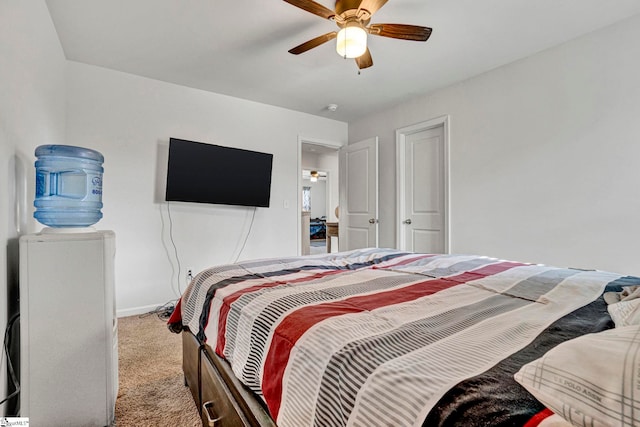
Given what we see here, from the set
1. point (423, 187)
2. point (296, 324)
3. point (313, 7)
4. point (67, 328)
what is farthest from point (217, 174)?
point (296, 324)

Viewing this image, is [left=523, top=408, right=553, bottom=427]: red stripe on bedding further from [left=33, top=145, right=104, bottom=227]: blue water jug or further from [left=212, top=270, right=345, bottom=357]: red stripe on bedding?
[left=33, top=145, right=104, bottom=227]: blue water jug

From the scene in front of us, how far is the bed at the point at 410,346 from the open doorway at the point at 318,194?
304 cm

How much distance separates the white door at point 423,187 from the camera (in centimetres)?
355

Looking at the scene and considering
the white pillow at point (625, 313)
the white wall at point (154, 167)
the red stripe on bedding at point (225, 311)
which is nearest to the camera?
the white pillow at point (625, 313)

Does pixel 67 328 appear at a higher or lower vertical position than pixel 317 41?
lower

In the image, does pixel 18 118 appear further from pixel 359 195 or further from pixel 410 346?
pixel 359 195

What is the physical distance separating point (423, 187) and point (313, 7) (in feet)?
8.19

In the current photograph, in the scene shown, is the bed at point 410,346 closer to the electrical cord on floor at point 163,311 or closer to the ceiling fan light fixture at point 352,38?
the ceiling fan light fixture at point 352,38

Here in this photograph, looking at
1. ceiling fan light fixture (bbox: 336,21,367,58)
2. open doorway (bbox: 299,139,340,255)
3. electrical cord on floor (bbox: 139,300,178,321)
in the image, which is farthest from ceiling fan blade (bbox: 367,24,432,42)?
electrical cord on floor (bbox: 139,300,178,321)

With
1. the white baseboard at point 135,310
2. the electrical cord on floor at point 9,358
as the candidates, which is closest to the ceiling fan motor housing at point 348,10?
the electrical cord on floor at point 9,358

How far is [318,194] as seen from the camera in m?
12.2

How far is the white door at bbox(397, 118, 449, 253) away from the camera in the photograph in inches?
140

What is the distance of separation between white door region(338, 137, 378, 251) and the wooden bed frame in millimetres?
2917

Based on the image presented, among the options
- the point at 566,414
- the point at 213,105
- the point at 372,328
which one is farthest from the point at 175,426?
the point at 213,105
